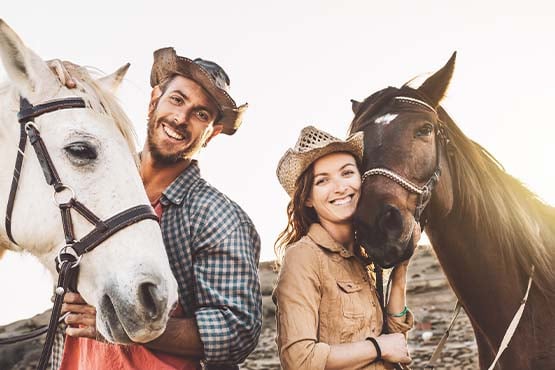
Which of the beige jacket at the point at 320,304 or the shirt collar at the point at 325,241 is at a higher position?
the shirt collar at the point at 325,241

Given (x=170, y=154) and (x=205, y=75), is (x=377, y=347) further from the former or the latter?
(x=205, y=75)

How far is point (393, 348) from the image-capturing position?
2764 mm

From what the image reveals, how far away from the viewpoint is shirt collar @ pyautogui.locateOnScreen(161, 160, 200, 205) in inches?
111

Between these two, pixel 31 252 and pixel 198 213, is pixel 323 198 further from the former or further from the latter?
pixel 31 252

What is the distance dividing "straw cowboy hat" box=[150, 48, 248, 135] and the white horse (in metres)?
0.49

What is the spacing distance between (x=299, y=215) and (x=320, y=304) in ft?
1.78

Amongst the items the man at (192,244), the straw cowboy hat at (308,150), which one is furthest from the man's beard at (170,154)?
the straw cowboy hat at (308,150)

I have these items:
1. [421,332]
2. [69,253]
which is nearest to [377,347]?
[69,253]

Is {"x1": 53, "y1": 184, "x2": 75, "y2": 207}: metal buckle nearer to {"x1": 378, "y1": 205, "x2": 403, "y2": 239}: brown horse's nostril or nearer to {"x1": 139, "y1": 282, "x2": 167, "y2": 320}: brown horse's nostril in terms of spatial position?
{"x1": 139, "y1": 282, "x2": 167, "y2": 320}: brown horse's nostril

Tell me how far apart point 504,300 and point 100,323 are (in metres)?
2.26

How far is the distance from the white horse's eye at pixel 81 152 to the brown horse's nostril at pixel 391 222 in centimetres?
138

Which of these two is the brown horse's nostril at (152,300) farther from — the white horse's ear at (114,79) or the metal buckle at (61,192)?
the white horse's ear at (114,79)

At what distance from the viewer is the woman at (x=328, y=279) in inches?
108

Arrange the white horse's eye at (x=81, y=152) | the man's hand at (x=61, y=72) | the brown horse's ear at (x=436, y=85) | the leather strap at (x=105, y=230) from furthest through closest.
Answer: the brown horse's ear at (x=436, y=85) → the man's hand at (x=61, y=72) → the white horse's eye at (x=81, y=152) → the leather strap at (x=105, y=230)
